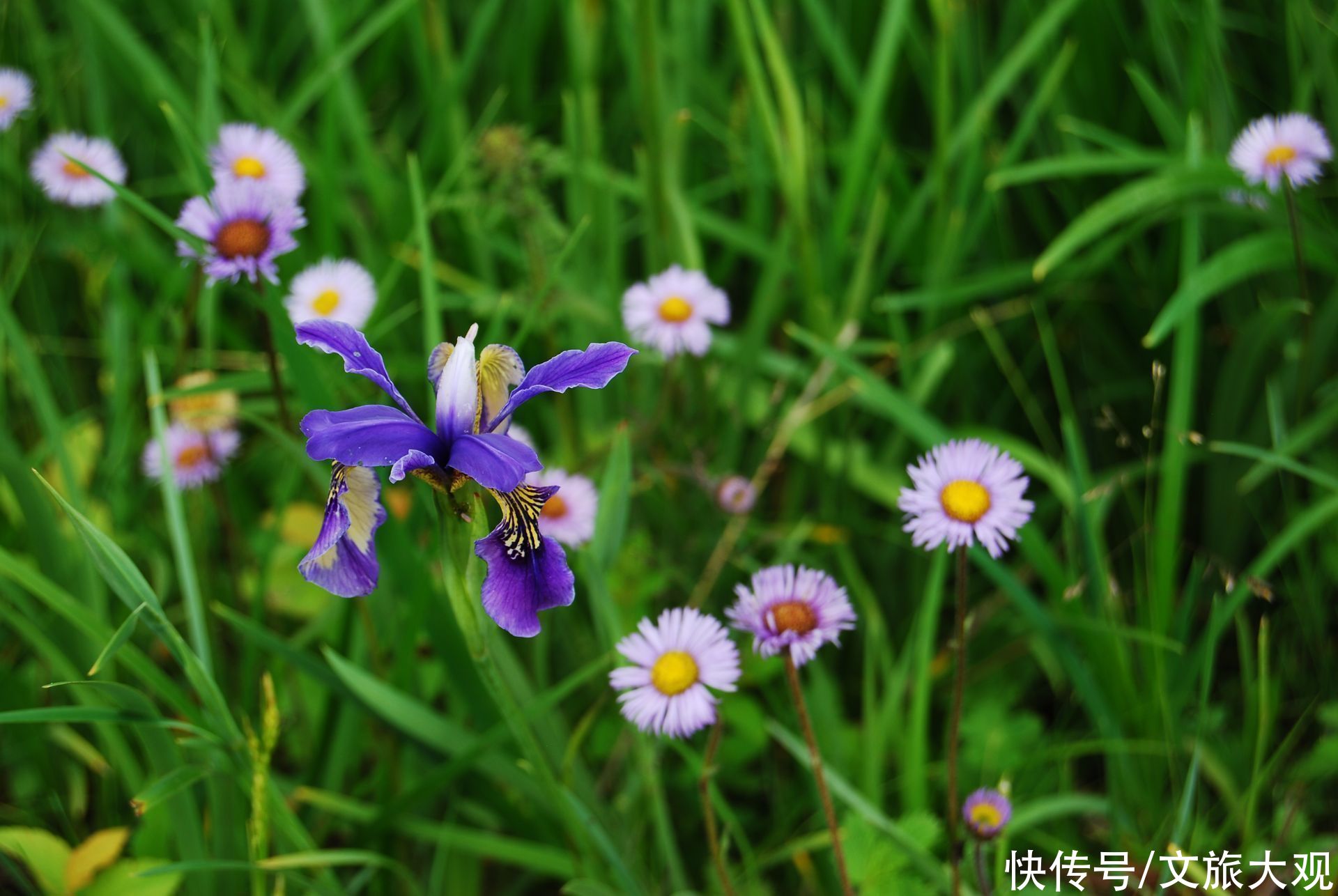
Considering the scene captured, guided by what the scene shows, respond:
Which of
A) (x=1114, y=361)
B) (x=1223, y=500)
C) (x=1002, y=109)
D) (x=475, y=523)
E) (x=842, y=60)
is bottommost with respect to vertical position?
(x=475, y=523)

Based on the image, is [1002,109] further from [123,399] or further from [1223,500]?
[123,399]

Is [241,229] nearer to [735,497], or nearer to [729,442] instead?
[735,497]

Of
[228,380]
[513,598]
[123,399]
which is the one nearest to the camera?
[513,598]

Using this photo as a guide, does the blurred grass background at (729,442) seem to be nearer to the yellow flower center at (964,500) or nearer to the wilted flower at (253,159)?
the wilted flower at (253,159)

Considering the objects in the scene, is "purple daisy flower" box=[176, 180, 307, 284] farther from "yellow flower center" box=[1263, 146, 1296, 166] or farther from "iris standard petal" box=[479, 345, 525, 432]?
"yellow flower center" box=[1263, 146, 1296, 166]

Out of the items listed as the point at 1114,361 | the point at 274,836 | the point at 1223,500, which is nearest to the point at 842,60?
the point at 1114,361

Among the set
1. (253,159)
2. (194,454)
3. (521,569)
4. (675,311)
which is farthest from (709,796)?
(253,159)
